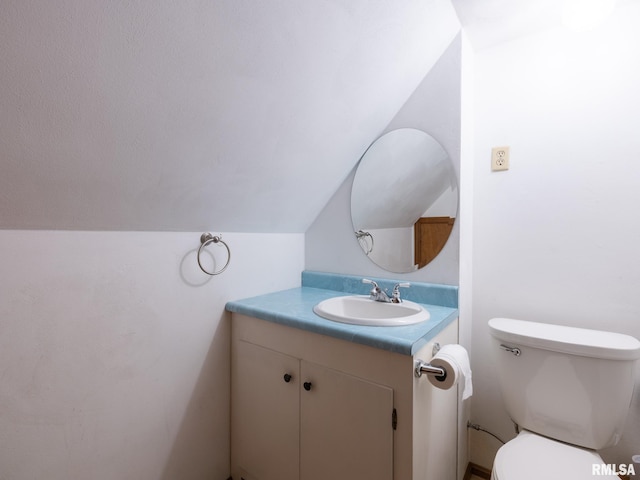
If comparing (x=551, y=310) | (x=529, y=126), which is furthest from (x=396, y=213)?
(x=551, y=310)

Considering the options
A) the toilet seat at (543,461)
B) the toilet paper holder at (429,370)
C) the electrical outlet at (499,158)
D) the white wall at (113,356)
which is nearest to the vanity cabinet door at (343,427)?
the toilet paper holder at (429,370)

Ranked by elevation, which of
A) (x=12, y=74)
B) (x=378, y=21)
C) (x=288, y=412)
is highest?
(x=378, y=21)

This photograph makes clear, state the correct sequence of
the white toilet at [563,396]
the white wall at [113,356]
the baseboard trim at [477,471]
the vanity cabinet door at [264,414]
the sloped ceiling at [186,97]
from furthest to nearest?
the baseboard trim at [477,471] < the vanity cabinet door at [264,414] < the white toilet at [563,396] < the white wall at [113,356] < the sloped ceiling at [186,97]

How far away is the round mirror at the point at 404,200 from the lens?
142 centimetres

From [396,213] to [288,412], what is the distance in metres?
1.02

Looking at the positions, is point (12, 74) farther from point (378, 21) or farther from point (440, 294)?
point (440, 294)

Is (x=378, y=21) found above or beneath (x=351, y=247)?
above

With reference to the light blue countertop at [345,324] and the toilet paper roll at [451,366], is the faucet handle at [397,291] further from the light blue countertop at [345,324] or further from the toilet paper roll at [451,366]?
the toilet paper roll at [451,366]

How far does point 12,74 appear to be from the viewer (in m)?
0.65

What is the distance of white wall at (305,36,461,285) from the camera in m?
1.37

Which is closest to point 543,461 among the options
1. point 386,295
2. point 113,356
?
point 386,295

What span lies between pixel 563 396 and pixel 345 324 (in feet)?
2.72

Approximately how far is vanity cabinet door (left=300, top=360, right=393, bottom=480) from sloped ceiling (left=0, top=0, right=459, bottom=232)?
804mm

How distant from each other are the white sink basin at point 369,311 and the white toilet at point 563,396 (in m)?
0.36
